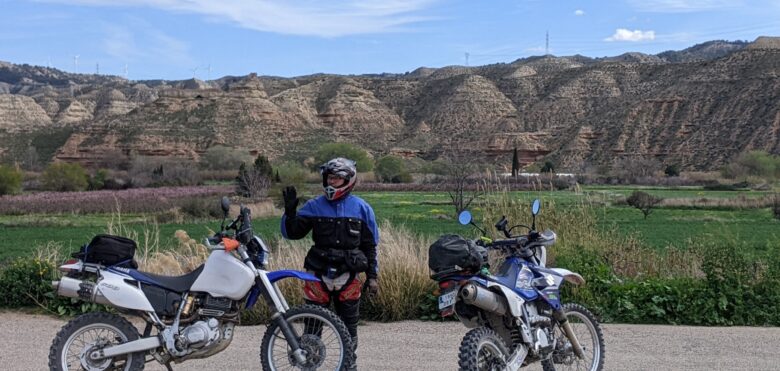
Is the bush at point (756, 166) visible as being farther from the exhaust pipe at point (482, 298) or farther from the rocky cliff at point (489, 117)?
the exhaust pipe at point (482, 298)

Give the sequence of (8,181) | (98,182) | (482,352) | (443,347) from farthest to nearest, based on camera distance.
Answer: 1. (98,182)
2. (8,181)
3. (443,347)
4. (482,352)

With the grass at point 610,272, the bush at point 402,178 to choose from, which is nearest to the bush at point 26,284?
the grass at point 610,272

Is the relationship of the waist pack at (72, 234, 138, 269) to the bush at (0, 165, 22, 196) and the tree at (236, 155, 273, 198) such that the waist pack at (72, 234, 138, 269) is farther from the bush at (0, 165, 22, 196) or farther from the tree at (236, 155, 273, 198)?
the bush at (0, 165, 22, 196)

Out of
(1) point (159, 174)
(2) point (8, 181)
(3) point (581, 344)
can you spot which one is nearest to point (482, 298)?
(3) point (581, 344)

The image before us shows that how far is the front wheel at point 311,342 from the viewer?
6.32 metres

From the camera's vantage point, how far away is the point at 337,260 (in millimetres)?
6824

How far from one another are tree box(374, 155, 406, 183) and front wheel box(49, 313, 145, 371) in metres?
73.6

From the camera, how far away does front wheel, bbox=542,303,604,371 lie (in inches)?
265

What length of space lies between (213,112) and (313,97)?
74.3ft

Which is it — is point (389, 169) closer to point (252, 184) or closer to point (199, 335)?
point (252, 184)

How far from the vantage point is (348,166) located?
22.8ft

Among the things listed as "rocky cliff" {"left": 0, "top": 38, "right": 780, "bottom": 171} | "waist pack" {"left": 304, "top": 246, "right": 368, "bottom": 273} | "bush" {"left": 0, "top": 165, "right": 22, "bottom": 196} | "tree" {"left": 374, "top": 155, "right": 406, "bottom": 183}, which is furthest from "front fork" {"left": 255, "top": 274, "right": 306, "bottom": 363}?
"rocky cliff" {"left": 0, "top": 38, "right": 780, "bottom": 171}

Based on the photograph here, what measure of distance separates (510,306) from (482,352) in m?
0.48

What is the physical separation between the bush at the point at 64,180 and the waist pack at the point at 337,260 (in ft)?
199
